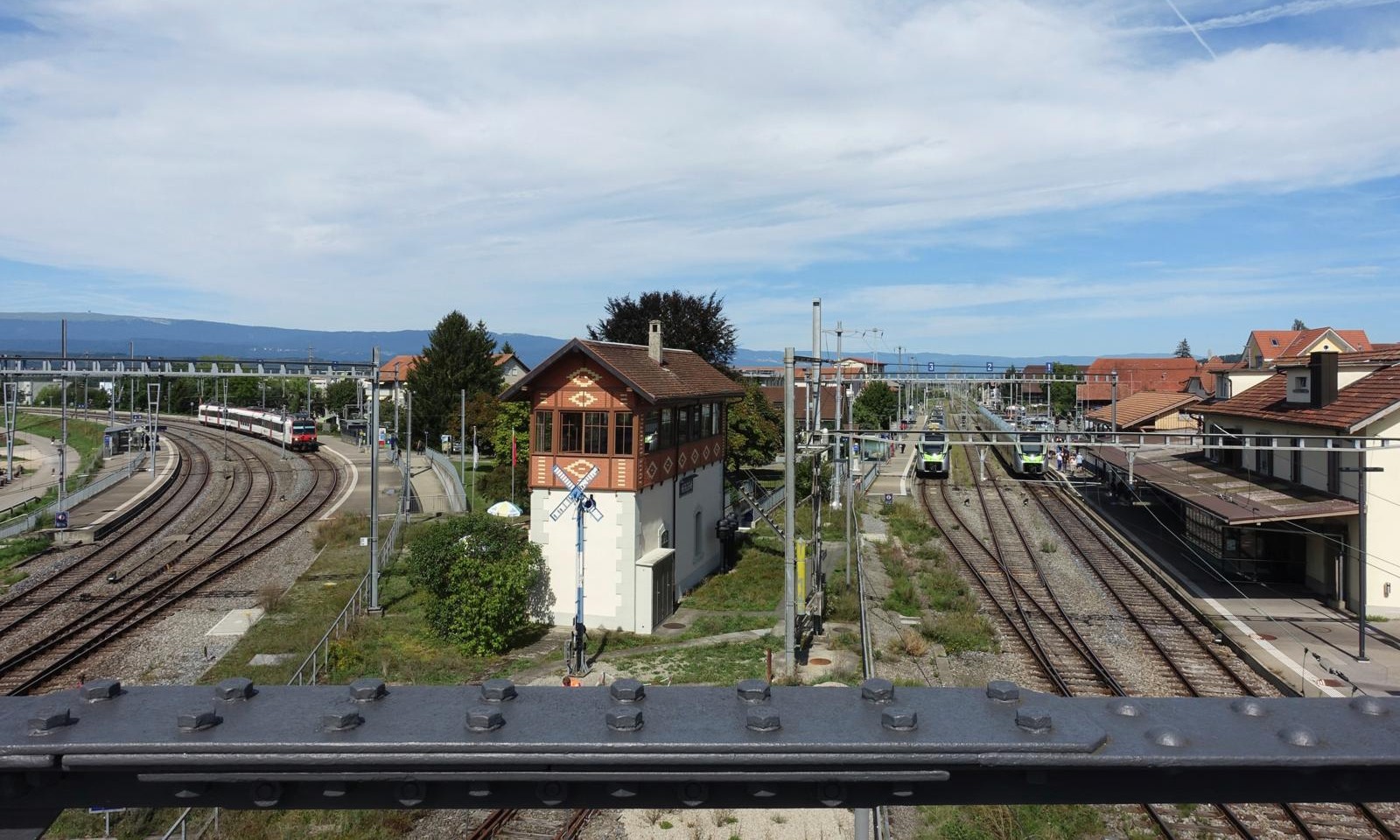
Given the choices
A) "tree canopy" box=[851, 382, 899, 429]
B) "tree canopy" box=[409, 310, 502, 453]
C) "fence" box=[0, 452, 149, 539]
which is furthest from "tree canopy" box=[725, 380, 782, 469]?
"tree canopy" box=[851, 382, 899, 429]

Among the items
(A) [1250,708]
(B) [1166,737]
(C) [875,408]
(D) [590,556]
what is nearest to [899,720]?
(B) [1166,737]

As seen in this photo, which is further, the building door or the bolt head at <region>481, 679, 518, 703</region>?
the building door

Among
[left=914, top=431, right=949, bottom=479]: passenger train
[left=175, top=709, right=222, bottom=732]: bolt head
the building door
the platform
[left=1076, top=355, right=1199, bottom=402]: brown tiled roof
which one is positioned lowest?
the platform

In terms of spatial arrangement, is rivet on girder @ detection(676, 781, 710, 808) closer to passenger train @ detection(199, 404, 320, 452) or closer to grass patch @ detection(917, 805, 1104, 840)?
grass patch @ detection(917, 805, 1104, 840)

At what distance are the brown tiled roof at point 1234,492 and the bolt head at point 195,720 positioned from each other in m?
23.7

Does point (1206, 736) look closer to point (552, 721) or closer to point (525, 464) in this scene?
point (552, 721)

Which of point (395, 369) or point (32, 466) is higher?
point (395, 369)

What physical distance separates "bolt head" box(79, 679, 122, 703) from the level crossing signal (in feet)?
47.3

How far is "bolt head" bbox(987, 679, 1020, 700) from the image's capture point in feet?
10.6

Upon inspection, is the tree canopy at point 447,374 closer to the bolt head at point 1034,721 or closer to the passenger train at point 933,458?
the passenger train at point 933,458

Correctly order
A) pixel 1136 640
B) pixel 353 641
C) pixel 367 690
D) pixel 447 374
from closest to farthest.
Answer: pixel 367 690, pixel 353 641, pixel 1136 640, pixel 447 374

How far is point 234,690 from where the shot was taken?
→ 329 centimetres

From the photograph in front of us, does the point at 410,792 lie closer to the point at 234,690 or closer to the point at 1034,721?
the point at 234,690

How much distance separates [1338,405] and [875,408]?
59.4 metres
